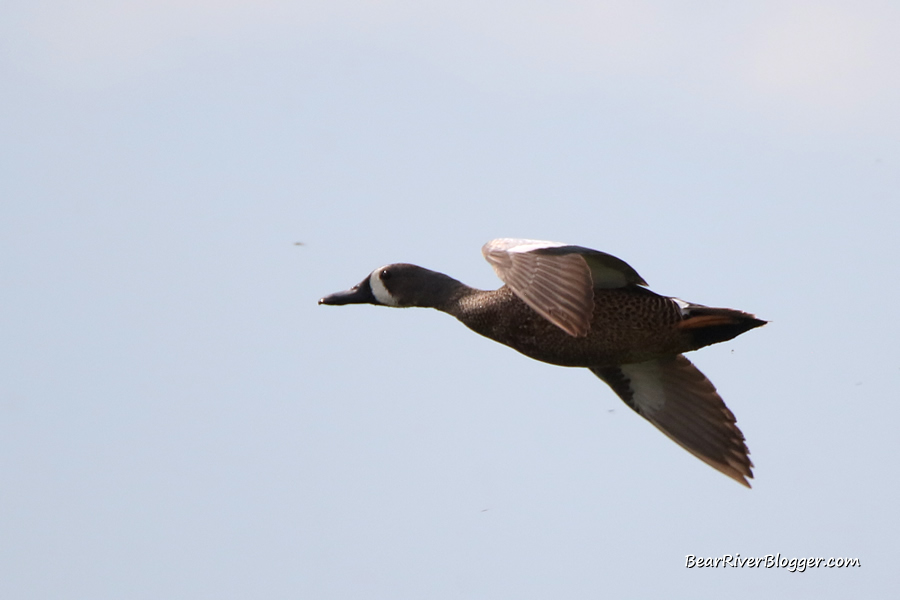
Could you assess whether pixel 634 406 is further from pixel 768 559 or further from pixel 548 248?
pixel 548 248

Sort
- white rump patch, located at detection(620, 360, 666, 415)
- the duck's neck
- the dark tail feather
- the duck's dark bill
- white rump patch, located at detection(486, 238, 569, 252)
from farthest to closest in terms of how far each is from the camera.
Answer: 1. the duck's dark bill
2. white rump patch, located at detection(620, 360, 666, 415)
3. the duck's neck
4. the dark tail feather
5. white rump patch, located at detection(486, 238, 569, 252)

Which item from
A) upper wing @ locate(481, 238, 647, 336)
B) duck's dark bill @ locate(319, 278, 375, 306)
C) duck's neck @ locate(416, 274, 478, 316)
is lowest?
duck's dark bill @ locate(319, 278, 375, 306)

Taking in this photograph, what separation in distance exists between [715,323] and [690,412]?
130 centimetres

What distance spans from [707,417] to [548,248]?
103 inches

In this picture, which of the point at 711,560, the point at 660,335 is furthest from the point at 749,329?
the point at 711,560

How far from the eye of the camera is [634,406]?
378 inches

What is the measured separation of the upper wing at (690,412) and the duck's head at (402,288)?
61.4 inches

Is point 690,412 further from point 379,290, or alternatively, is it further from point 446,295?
point 379,290

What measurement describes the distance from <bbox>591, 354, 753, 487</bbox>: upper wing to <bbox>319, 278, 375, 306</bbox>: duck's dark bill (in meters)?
2.03

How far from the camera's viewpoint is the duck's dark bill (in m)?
9.60

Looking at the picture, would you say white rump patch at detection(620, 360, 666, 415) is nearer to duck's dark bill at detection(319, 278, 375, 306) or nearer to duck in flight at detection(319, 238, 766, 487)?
duck in flight at detection(319, 238, 766, 487)

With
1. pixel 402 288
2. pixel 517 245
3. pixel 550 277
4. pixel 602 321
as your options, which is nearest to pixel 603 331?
pixel 602 321

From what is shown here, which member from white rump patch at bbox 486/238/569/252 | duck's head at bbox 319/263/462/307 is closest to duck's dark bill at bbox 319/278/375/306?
duck's head at bbox 319/263/462/307

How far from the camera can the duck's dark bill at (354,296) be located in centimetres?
960
